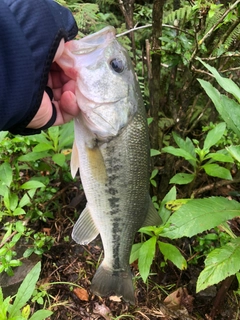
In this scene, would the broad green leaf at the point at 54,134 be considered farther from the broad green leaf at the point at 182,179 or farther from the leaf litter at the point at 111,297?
the broad green leaf at the point at 182,179

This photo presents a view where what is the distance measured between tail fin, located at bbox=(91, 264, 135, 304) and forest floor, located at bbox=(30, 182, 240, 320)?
1.71ft

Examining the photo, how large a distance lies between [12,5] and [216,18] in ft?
Result: 5.33

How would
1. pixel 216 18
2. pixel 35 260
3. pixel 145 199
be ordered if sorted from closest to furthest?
1. pixel 145 199
2. pixel 216 18
3. pixel 35 260

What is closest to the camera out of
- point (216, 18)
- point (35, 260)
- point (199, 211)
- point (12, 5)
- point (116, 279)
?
point (12, 5)

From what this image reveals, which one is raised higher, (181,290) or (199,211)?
(199,211)

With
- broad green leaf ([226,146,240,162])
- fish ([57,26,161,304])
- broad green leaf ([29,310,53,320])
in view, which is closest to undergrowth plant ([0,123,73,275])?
broad green leaf ([29,310,53,320])

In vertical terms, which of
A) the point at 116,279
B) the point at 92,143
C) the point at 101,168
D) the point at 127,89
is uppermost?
the point at 127,89

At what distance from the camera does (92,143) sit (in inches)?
74.5

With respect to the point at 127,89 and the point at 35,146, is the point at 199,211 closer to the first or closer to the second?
the point at 127,89

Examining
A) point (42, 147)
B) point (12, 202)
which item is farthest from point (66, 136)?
point (12, 202)

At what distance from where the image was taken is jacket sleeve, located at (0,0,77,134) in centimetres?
145

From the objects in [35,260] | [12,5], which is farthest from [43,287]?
[12,5]

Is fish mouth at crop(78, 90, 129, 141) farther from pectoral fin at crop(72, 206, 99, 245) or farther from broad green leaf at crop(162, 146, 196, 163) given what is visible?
broad green leaf at crop(162, 146, 196, 163)

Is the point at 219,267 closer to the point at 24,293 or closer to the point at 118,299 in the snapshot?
the point at 24,293
